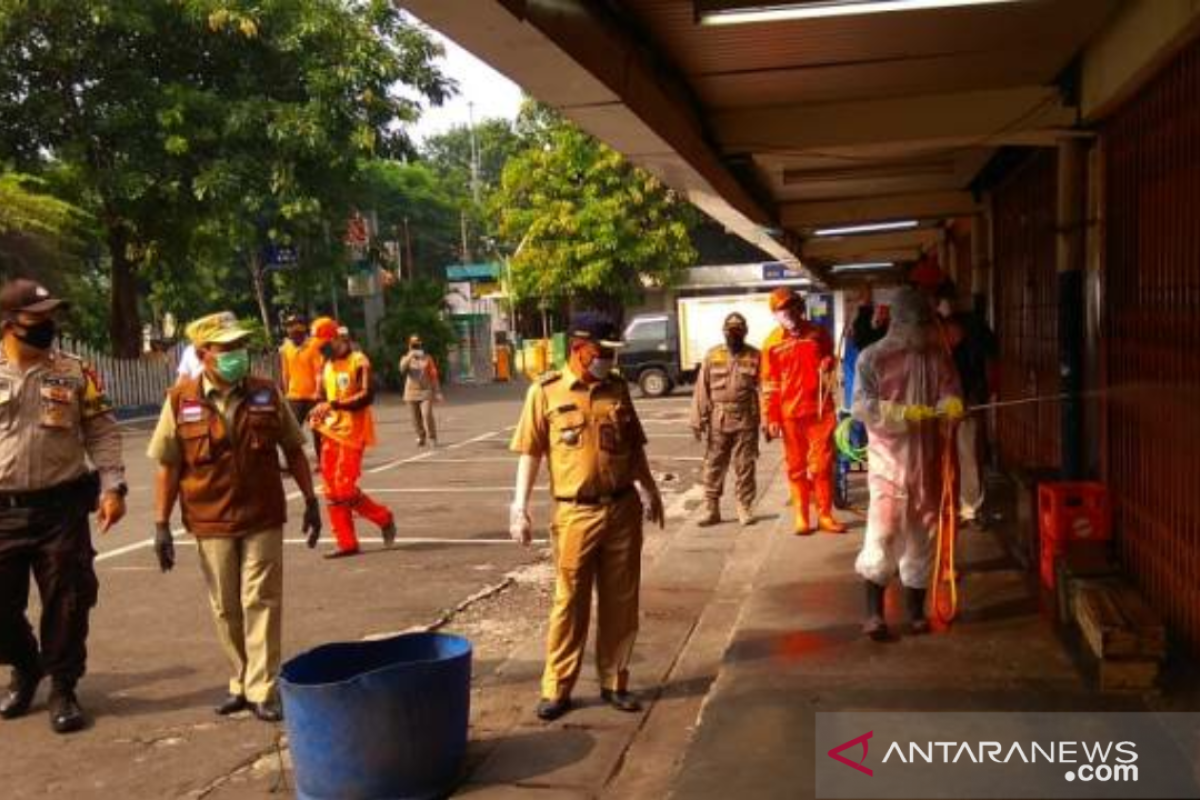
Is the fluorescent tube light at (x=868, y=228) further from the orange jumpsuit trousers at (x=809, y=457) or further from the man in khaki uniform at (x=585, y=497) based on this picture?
the man in khaki uniform at (x=585, y=497)

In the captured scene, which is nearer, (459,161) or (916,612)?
(916,612)


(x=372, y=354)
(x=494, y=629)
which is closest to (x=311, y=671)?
(x=494, y=629)

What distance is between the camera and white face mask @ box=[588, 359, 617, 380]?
5000 mm

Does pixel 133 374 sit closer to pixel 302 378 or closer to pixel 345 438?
pixel 302 378

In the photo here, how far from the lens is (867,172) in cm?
889

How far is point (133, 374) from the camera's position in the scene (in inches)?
1054

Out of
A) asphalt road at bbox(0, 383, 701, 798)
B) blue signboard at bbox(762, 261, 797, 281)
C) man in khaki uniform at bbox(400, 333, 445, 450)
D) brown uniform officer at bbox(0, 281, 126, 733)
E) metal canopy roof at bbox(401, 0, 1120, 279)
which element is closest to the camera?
metal canopy roof at bbox(401, 0, 1120, 279)

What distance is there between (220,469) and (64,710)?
1.30 m

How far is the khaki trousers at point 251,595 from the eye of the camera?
5.22 m

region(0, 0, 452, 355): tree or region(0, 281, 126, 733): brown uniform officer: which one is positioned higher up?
region(0, 0, 452, 355): tree

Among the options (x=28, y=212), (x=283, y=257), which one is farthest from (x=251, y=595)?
(x=283, y=257)

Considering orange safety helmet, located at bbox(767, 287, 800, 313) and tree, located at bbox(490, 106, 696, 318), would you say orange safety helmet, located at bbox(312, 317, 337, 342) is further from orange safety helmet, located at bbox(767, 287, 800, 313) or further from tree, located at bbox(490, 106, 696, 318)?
tree, located at bbox(490, 106, 696, 318)

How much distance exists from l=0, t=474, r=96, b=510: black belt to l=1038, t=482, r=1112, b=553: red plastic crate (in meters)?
4.48

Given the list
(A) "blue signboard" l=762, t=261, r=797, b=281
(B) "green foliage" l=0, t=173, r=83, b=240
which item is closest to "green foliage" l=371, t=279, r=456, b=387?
(A) "blue signboard" l=762, t=261, r=797, b=281
